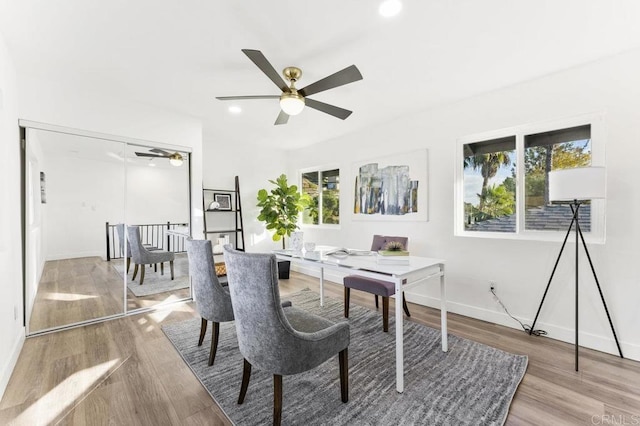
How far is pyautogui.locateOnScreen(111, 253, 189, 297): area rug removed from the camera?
3312 mm

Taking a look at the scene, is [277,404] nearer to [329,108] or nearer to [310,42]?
[329,108]

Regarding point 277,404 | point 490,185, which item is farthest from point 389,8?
point 277,404

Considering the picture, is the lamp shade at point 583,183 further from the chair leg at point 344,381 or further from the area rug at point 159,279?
the area rug at point 159,279

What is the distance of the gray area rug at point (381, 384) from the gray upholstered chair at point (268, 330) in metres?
0.35

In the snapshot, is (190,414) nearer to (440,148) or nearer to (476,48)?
(476,48)

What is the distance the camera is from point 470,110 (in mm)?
3176

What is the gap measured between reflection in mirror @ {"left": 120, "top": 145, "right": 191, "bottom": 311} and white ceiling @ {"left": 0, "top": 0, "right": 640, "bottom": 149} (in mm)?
831

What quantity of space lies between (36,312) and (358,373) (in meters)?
3.25

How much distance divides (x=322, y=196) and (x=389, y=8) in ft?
12.0

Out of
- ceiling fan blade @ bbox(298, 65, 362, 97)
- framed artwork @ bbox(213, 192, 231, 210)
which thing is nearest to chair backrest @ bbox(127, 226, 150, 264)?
framed artwork @ bbox(213, 192, 231, 210)

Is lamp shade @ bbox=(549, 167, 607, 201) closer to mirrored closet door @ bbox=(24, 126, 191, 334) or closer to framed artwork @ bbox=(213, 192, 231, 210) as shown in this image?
mirrored closet door @ bbox=(24, 126, 191, 334)

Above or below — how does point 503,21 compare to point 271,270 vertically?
above

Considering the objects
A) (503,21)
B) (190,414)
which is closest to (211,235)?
(190,414)

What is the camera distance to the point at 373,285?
9.32 ft
